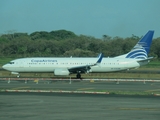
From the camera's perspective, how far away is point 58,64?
5378 centimetres

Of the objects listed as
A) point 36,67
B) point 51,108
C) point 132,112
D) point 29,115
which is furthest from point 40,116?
point 36,67

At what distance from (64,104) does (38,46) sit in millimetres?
99478

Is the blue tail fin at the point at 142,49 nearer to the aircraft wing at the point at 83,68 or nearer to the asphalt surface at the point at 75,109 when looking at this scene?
the aircraft wing at the point at 83,68

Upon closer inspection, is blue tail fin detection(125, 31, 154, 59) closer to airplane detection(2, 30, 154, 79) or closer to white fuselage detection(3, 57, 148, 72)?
airplane detection(2, 30, 154, 79)

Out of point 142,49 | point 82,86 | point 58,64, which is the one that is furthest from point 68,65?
point 82,86

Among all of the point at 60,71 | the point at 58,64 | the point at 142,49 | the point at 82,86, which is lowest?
the point at 82,86

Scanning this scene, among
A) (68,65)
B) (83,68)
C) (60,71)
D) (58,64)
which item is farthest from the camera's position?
(68,65)

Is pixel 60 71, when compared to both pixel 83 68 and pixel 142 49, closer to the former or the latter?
pixel 83 68

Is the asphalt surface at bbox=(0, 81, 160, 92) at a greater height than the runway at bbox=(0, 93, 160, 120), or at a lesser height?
greater

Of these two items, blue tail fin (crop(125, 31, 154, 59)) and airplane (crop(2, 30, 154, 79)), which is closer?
airplane (crop(2, 30, 154, 79))

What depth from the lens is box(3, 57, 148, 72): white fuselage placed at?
53.3m

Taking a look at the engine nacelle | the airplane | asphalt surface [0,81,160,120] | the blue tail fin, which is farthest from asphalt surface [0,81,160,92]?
the blue tail fin

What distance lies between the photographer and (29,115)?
58.1 ft

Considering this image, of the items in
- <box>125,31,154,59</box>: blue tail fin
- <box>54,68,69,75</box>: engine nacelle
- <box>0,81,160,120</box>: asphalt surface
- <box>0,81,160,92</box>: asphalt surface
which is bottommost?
<box>0,81,160,120</box>: asphalt surface
